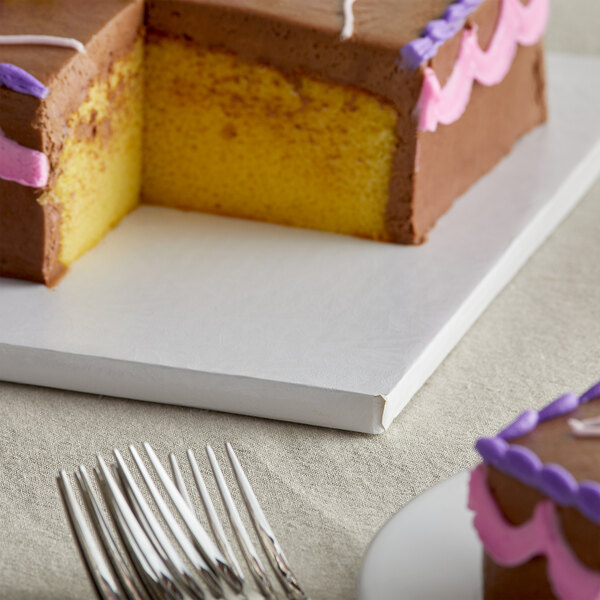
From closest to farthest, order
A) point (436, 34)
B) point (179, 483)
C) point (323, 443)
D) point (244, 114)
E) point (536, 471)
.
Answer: point (536, 471), point (179, 483), point (323, 443), point (436, 34), point (244, 114)

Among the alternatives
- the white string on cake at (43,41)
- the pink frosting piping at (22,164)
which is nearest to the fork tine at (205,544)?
the pink frosting piping at (22,164)

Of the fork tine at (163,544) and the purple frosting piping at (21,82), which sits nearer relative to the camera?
the fork tine at (163,544)

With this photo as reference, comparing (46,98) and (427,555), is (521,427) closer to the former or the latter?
(427,555)

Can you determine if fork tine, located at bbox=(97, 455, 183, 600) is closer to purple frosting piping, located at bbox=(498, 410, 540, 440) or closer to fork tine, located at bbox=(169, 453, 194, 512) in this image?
fork tine, located at bbox=(169, 453, 194, 512)

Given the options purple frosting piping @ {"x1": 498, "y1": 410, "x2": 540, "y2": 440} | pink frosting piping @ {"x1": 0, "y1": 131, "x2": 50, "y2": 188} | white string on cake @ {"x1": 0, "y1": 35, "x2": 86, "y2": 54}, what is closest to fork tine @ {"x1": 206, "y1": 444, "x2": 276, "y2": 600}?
purple frosting piping @ {"x1": 498, "y1": 410, "x2": 540, "y2": 440}

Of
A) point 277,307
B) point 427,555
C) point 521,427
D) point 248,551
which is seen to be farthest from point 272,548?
point 277,307

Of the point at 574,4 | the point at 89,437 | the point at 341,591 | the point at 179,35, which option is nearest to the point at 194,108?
the point at 179,35

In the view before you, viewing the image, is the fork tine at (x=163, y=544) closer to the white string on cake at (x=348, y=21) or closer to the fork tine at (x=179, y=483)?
the fork tine at (x=179, y=483)
